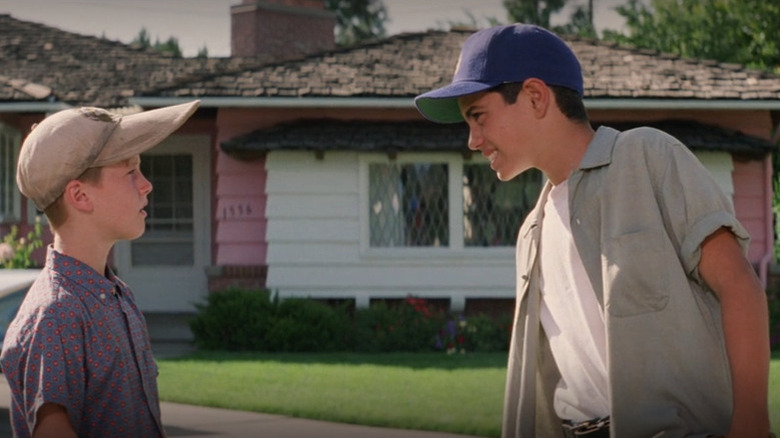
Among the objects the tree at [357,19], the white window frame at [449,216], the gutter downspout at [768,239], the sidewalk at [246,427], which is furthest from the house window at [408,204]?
the tree at [357,19]

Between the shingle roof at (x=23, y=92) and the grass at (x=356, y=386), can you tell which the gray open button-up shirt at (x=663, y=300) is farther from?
the shingle roof at (x=23, y=92)

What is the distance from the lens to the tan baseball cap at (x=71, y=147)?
355 centimetres

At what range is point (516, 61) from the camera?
12.4ft

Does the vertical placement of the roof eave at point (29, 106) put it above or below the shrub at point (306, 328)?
above

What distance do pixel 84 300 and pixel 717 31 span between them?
114 feet

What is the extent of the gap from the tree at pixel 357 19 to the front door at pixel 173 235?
4161 cm

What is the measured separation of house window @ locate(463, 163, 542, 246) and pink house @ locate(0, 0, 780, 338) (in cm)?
2

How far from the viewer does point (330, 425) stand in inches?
439

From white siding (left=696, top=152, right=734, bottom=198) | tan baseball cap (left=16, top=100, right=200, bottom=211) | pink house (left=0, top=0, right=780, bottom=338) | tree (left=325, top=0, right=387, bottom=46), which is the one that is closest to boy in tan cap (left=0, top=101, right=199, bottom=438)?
tan baseball cap (left=16, top=100, right=200, bottom=211)

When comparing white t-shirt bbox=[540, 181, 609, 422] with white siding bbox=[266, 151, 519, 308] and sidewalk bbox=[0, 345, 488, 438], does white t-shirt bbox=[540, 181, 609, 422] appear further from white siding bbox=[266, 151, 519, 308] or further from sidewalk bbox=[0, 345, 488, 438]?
white siding bbox=[266, 151, 519, 308]

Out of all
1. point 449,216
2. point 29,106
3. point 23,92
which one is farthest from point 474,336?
point 23,92

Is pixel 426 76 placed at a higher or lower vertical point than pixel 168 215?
higher

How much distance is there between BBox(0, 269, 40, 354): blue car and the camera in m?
10.6

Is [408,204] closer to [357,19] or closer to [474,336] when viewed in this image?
[474,336]
